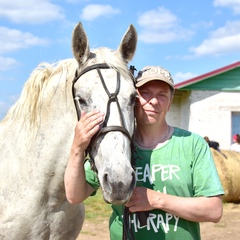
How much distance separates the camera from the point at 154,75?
2561mm

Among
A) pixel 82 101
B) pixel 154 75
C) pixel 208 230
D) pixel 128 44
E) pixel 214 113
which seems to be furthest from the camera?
pixel 214 113

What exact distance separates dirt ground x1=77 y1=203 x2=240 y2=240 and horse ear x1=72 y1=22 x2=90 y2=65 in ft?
16.3

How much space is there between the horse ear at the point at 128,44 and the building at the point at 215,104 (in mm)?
11957

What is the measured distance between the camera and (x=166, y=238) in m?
2.50

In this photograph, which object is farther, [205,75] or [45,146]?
[205,75]

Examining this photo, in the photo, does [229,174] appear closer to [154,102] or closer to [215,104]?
[215,104]

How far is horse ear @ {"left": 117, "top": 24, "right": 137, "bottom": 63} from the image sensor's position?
307 centimetres

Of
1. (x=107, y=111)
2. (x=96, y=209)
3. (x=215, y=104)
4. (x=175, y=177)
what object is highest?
(x=215, y=104)

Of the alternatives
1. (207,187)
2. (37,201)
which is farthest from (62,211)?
(207,187)

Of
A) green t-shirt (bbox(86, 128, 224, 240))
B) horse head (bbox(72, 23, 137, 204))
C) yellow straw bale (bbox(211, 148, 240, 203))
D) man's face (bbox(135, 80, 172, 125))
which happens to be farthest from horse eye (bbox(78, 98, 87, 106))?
yellow straw bale (bbox(211, 148, 240, 203))

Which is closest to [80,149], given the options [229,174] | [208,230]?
[208,230]

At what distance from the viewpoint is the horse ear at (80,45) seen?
9.59 ft

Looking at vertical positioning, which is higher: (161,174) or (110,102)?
(110,102)

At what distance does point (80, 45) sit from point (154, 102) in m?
0.74
